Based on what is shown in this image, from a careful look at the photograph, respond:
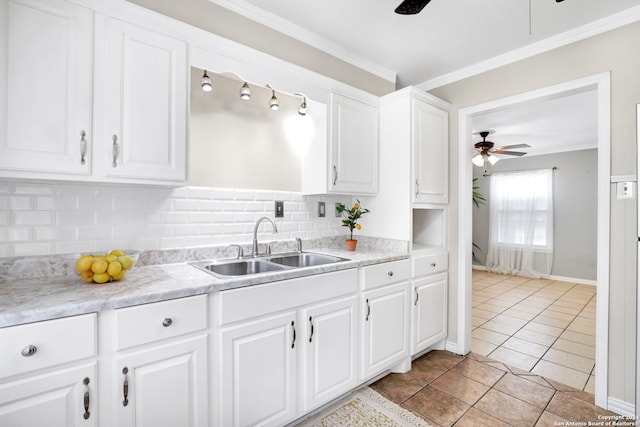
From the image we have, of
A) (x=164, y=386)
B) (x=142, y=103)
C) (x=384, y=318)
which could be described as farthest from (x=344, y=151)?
(x=164, y=386)

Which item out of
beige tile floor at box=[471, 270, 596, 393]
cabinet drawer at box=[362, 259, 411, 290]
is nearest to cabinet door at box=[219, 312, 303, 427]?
cabinet drawer at box=[362, 259, 411, 290]

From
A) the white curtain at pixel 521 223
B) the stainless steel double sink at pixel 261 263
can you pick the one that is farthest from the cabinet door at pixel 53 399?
the white curtain at pixel 521 223

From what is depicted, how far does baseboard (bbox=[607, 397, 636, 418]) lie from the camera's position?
1.93m

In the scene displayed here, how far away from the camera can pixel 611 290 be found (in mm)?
2023

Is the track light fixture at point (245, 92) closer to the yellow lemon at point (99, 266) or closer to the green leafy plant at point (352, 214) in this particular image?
the green leafy plant at point (352, 214)

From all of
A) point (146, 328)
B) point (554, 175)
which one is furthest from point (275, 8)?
point (554, 175)

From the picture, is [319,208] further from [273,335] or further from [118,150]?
[118,150]

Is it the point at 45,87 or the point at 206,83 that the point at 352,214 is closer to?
the point at 206,83

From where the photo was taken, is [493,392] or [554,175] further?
[554,175]

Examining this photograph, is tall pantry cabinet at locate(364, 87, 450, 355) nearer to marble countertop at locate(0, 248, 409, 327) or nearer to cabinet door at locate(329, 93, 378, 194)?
cabinet door at locate(329, 93, 378, 194)

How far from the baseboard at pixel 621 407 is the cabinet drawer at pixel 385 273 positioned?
1.45 meters

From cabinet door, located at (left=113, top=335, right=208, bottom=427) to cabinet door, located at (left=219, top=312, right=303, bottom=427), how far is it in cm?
11

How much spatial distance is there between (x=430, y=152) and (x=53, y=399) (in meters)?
2.70

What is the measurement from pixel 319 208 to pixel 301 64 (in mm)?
1130
